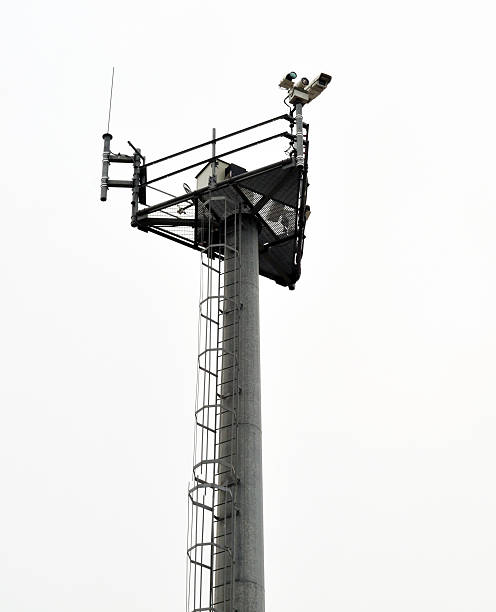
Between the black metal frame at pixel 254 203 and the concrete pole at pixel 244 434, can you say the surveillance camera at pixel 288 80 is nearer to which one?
the black metal frame at pixel 254 203

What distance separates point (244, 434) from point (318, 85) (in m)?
10.8

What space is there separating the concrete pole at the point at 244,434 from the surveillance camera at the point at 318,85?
163 inches

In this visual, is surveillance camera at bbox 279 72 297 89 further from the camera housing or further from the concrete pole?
the concrete pole

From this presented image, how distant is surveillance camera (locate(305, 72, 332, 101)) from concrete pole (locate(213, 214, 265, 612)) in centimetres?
414

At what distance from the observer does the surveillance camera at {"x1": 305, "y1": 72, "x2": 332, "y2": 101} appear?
31.0 metres

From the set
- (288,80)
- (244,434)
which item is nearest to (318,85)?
(288,80)

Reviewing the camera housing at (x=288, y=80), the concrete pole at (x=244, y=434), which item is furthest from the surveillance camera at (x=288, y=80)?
the concrete pole at (x=244, y=434)

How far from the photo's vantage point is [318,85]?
31031 millimetres

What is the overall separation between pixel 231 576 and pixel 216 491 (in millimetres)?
2353

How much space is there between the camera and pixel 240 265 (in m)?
30.1

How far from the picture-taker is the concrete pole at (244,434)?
25.6 metres

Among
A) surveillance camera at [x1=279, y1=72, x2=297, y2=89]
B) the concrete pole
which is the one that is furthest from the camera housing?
the concrete pole

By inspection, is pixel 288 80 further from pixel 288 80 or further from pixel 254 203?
pixel 254 203

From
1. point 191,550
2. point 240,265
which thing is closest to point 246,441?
point 191,550
